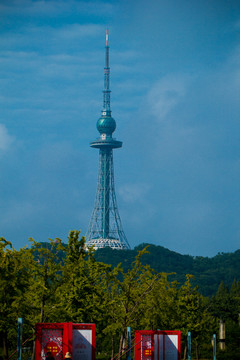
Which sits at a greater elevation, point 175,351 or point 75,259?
point 75,259

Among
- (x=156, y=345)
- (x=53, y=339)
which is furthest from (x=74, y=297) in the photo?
(x=53, y=339)

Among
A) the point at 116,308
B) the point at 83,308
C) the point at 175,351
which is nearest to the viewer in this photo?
the point at 175,351

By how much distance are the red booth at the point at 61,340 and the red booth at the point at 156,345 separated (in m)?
4.89

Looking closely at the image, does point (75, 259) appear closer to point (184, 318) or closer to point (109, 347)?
point (184, 318)

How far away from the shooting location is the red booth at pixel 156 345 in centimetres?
3044

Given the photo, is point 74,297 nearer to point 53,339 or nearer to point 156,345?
point 156,345

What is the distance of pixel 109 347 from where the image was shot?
7088 centimetres

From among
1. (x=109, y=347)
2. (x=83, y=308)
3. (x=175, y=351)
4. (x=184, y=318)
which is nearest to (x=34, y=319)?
(x=83, y=308)

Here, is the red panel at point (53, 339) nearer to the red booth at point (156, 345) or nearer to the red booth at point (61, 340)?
the red booth at point (61, 340)

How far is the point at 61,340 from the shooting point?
2555 cm

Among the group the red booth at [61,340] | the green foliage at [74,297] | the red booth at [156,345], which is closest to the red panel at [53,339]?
the red booth at [61,340]

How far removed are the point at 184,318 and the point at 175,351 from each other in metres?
24.1

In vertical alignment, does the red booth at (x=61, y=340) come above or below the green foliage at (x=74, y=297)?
below

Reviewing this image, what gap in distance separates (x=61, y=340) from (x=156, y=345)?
6.70 meters
